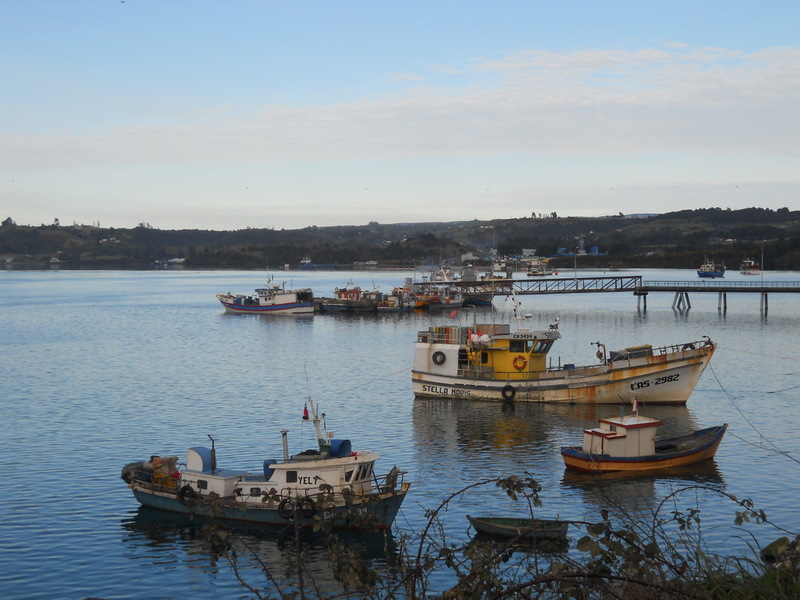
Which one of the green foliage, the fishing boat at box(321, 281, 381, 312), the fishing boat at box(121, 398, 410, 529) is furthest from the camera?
the fishing boat at box(321, 281, 381, 312)

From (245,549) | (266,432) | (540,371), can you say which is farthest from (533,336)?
(245,549)

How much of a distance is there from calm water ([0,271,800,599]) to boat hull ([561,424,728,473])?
0.66m

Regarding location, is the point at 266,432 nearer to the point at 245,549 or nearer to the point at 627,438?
the point at 245,549

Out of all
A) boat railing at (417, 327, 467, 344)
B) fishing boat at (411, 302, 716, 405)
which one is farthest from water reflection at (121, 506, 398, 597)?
boat railing at (417, 327, 467, 344)

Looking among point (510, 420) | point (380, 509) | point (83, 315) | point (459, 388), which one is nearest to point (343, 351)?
point (459, 388)

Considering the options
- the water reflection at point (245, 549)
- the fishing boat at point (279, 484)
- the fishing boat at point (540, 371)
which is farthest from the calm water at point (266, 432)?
the fishing boat at point (540, 371)

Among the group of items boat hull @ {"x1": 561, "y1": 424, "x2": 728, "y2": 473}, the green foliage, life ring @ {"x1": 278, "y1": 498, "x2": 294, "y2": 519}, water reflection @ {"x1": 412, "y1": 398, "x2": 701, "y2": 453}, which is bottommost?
water reflection @ {"x1": 412, "y1": 398, "x2": 701, "y2": 453}

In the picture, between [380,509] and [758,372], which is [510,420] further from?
[758,372]

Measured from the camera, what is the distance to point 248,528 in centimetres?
2836

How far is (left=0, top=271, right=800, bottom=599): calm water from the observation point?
26.9 m

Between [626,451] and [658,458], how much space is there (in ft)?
4.25

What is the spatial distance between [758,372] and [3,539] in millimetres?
52480

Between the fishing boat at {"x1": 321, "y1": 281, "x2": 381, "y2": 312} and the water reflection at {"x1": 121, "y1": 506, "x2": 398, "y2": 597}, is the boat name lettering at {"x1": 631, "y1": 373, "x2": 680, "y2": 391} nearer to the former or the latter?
the water reflection at {"x1": 121, "y1": 506, "x2": 398, "y2": 597}

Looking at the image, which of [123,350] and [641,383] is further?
[123,350]
